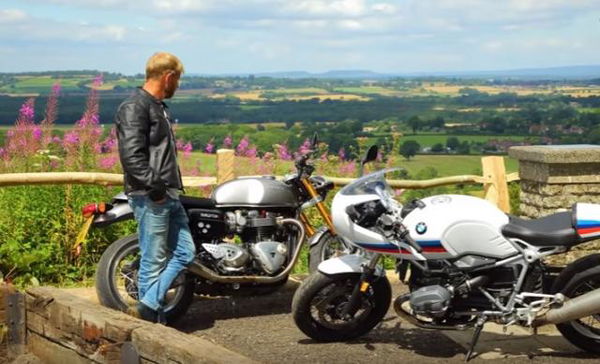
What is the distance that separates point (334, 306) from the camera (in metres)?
6.20

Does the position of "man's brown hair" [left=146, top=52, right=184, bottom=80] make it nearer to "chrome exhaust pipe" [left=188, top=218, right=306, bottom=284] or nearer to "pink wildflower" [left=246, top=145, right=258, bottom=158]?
"chrome exhaust pipe" [left=188, top=218, right=306, bottom=284]

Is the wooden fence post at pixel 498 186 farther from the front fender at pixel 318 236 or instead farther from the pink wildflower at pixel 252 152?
the front fender at pixel 318 236

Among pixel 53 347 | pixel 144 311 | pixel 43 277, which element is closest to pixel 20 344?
pixel 53 347

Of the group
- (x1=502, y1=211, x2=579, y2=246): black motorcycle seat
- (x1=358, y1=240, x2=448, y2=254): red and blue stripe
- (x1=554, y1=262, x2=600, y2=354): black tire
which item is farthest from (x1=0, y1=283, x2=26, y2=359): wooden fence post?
(x1=554, y1=262, x2=600, y2=354): black tire

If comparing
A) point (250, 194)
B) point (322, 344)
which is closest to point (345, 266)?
point (322, 344)

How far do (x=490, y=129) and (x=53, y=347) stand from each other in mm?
37767

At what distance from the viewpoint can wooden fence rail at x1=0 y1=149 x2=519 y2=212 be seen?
7.89 meters

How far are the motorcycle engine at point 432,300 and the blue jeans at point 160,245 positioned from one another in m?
1.65

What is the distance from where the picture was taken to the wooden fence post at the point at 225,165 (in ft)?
28.3

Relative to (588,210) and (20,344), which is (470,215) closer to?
(588,210)

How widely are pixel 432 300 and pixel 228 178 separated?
340cm

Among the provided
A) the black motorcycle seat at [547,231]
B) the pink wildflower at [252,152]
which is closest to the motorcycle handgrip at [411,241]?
the black motorcycle seat at [547,231]

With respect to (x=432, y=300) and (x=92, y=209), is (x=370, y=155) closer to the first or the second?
(x=432, y=300)

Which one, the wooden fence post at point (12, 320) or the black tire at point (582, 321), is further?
the black tire at point (582, 321)
